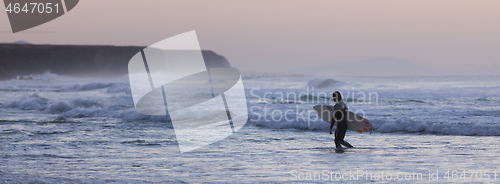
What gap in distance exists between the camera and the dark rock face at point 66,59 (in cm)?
10000

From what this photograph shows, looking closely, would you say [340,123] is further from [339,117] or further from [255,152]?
[255,152]

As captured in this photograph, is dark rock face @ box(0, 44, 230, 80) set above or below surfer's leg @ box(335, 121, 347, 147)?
below

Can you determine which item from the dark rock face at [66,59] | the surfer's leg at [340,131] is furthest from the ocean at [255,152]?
the dark rock face at [66,59]

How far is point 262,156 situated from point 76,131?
22.7 ft

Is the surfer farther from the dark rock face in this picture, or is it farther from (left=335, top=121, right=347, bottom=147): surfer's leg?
the dark rock face

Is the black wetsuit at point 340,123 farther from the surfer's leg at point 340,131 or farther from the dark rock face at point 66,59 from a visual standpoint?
the dark rock face at point 66,59

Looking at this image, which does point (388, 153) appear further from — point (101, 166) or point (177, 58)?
point (177, 58)

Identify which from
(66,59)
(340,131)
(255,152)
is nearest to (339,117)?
(340,131)

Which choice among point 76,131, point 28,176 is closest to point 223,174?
point 28,176

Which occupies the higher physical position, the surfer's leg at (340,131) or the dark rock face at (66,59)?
the surfer's leg at (340,131)

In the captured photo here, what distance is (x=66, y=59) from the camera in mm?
105562

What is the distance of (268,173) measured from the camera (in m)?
7.08

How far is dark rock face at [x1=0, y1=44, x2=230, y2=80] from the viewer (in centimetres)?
10000

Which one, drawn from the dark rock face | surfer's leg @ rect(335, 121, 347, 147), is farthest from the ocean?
the dark rock face
